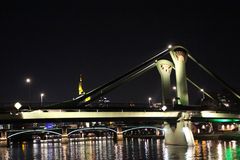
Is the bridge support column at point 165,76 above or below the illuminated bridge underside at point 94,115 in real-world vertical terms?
above

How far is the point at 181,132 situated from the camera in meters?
67.3

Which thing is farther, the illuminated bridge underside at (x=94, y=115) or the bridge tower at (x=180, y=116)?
the bridge tower at (x=180, y=116)

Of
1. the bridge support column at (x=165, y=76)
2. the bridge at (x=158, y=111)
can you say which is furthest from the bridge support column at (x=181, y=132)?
the bridge support column at (x=165, y=76)

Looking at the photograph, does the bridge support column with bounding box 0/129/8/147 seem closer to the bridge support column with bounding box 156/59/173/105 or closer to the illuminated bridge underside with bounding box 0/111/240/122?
the bridge support column with bounding box 156/59/173/105

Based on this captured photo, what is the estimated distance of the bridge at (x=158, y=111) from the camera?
5447 cm

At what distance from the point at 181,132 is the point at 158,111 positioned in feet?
20.6

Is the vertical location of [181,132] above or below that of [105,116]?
below

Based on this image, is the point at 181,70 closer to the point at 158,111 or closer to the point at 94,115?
the point at 158,111

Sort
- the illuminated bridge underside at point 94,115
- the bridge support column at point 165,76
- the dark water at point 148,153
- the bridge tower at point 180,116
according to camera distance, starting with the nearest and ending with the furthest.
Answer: the dark water at point 148,153 → the illuminated bridge underside at point 94,115 → the bridge tower at point 180,116 → the bridge support column at point 165,76

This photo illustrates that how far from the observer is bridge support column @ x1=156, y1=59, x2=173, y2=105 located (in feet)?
238

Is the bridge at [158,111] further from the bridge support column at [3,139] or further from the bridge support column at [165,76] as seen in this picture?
the bridge support column at [3,139]

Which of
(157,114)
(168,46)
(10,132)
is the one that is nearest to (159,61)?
(168,46)

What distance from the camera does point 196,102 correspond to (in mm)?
173250

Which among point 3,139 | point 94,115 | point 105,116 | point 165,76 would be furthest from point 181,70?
point 3,139
